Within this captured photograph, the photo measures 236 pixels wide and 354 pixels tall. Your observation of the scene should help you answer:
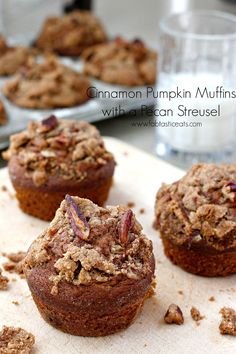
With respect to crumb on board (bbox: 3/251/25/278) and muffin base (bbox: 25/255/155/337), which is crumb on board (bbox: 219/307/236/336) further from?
crumb on board (bbox: 3/251/25/278)

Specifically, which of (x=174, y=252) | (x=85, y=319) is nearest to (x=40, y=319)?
(x=85, y=319)

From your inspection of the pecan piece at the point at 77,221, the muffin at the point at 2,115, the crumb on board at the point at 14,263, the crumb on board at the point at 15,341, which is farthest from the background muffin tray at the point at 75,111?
the crumb on board at the point at 15,341

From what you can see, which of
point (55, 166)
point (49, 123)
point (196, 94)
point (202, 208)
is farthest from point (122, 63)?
point (202, 208)

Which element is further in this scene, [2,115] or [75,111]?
[75,111]

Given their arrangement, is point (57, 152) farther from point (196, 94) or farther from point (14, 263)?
point (196, 94)

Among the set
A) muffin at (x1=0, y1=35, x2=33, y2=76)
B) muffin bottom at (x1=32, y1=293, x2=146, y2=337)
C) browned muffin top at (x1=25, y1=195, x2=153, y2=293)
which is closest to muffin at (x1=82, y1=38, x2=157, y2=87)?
muffin at (x1=0, y1=35, x2=33, y2=76)
